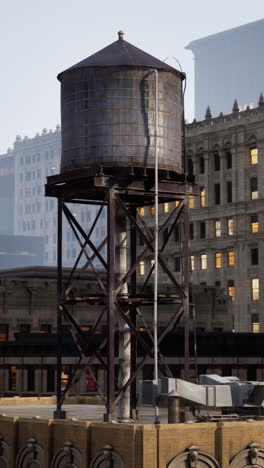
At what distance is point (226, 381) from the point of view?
154 feet

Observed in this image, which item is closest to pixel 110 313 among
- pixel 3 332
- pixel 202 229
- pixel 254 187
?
pixel 3 332

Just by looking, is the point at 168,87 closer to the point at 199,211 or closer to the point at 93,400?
the point at 93,400

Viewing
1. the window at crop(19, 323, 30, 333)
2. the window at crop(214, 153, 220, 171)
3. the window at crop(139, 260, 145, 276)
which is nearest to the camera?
the window at crop(19, 323, 30, 333)

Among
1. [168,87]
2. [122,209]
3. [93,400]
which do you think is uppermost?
[168,87]

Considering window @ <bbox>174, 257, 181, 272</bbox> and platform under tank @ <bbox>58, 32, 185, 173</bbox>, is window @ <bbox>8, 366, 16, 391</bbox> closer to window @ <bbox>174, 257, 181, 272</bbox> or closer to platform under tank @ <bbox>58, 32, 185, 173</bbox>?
platform under tank @ <bbox>58, 32, 185, 173</bbox>

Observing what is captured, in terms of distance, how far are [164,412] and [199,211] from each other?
73870 mm

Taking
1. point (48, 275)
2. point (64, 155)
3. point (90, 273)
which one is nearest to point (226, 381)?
point (64, 155)

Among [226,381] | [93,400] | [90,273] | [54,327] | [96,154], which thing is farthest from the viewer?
[90,273]

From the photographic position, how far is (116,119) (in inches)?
2007

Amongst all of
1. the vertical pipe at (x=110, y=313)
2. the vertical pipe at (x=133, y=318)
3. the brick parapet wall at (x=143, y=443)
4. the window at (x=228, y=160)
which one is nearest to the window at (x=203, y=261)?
the window at (x=228, y=160)

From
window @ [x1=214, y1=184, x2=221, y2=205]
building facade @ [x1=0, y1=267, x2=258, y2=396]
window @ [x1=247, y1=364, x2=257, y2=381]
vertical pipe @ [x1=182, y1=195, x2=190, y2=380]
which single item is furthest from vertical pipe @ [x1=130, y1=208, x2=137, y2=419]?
window @ [x1=214, y1=184, x2=221, y2=205]

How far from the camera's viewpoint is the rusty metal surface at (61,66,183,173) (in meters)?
51.0

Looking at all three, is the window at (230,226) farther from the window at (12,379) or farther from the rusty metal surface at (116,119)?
the rusty metal surface at (116,119)

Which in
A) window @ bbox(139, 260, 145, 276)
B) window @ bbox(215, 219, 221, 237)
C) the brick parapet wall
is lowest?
the brick parapet wall
